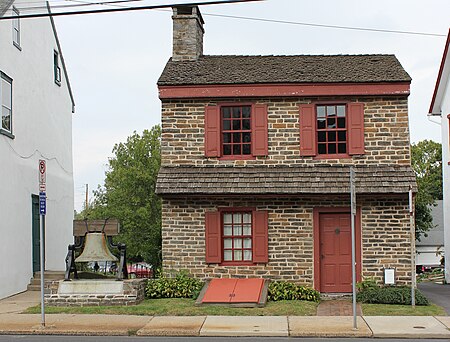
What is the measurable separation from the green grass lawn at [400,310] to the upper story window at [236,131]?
199 inches

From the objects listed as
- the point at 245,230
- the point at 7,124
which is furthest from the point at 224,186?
the point at 7,124

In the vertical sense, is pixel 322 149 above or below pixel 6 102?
below

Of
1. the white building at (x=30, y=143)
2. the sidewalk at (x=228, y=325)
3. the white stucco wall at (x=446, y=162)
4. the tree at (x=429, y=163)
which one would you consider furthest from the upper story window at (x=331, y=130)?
the tree at (x=429, y=163)

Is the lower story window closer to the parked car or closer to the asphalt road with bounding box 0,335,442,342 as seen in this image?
the parked car

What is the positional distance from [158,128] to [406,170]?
66.4 ft

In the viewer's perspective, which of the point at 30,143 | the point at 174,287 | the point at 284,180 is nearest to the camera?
the point at 174,287

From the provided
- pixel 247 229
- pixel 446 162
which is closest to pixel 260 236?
pixel 247 229

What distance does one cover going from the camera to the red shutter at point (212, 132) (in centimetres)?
1994

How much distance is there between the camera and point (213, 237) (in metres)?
19.6

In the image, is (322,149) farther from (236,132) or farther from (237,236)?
(237,236)

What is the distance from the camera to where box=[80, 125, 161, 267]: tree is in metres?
35.9

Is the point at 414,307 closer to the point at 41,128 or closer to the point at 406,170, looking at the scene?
the point at 406,170

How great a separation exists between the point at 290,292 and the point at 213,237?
8.32 feet

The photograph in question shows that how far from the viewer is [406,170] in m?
19.4
